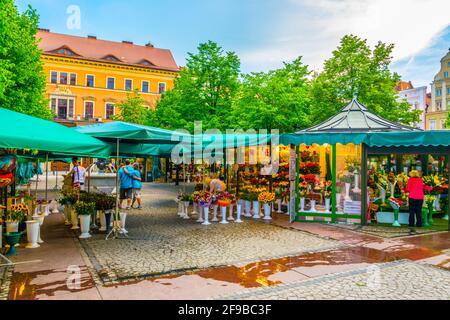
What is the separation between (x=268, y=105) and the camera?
18547 millimetres

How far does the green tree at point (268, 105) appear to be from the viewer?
1869 cm

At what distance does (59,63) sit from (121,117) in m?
19.6

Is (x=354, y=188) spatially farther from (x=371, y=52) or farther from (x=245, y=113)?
(x=371, y=52)

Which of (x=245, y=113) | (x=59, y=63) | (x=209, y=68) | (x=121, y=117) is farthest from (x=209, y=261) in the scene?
(x=59, y=63)

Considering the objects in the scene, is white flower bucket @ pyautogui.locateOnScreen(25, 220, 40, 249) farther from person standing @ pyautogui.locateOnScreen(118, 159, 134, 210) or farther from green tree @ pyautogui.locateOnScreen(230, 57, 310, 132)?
green tree @ pyautogui.locateOnScreen(230, 57, 310, 132)

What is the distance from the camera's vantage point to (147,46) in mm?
60656

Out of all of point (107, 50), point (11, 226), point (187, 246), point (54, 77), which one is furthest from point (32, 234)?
point (107, 50)

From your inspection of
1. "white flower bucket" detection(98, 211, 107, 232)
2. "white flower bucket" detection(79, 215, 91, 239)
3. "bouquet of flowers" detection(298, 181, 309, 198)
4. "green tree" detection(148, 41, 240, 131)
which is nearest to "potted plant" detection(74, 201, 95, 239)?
"white flower bucket" detection(79, 215, 91, 239)

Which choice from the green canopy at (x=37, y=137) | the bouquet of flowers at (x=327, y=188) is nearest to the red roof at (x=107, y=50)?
the bouquet of flowers at (x=327, y=188)

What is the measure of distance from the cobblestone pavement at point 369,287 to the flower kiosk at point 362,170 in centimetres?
481

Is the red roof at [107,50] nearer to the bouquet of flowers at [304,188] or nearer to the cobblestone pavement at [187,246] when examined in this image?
the bouquet of flowers at [304,188]

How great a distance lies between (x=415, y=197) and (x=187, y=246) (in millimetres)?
7064

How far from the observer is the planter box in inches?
420

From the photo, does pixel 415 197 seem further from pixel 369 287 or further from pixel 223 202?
pixel 369 287
